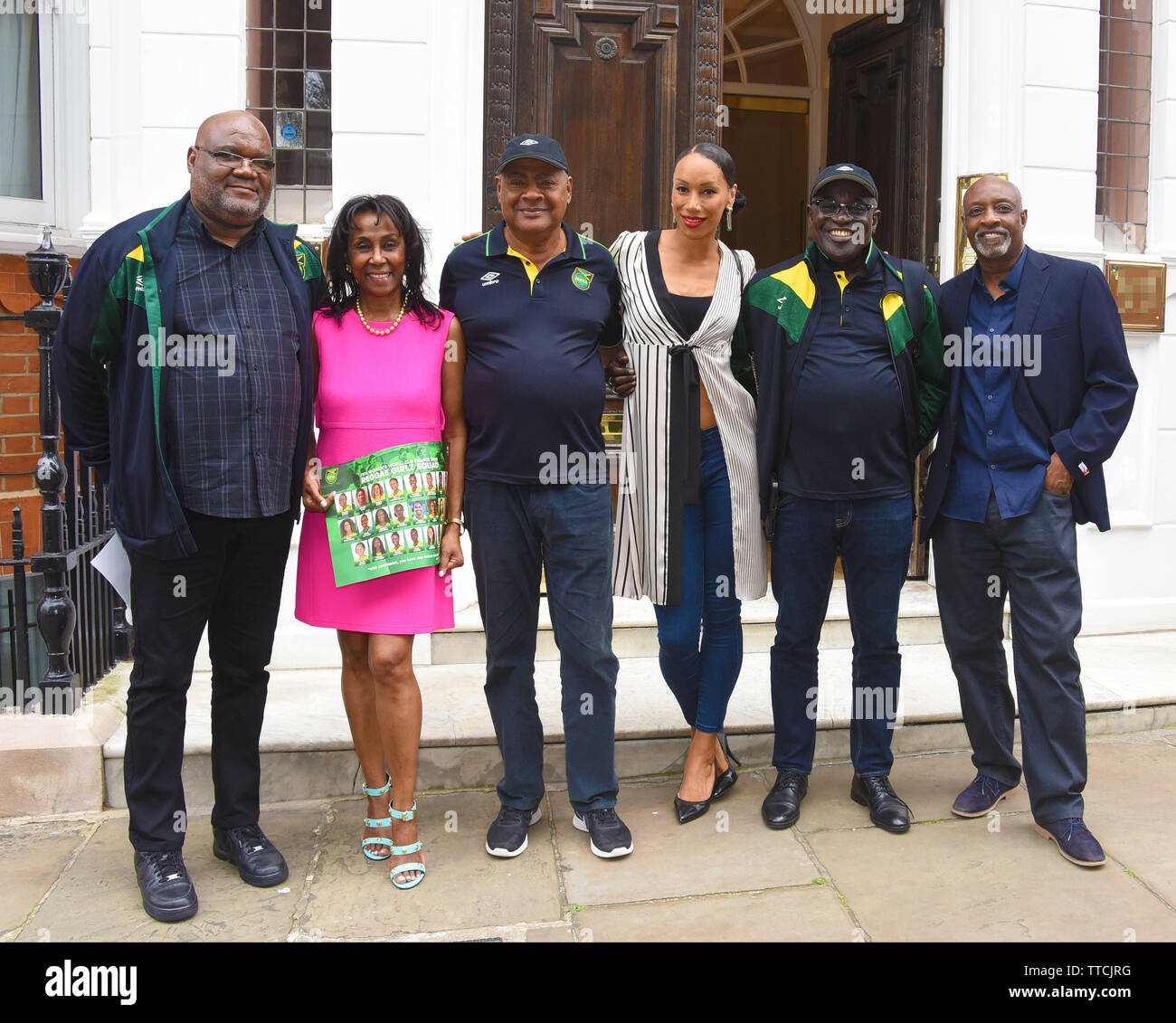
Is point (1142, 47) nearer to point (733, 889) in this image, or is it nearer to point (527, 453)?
point (527, 453)

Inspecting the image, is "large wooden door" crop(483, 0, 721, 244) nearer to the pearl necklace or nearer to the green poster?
the pearl necklace

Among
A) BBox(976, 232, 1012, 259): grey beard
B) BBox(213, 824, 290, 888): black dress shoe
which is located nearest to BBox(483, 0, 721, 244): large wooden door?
BBox(976, 232, 1012, 259): grey beard

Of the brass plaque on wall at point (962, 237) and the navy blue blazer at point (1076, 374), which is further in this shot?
the brass plaque on wall at point (962, 237)

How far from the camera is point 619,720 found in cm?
430

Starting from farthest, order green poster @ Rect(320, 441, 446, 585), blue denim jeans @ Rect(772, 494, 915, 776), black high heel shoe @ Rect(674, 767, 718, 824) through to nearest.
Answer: black high heel shoe @ Rect(674, 767, 718, 824) < blue denim jeans @ Rect(772, 494, 915, 776) < green poster @ Rect(320, 441, 446, 585)

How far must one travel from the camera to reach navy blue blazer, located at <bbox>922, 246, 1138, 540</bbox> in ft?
11.3

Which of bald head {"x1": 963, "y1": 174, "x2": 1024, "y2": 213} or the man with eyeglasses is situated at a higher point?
bald head {"x1": 963, "y1": 174, "x2": 1024, "y2": 213}

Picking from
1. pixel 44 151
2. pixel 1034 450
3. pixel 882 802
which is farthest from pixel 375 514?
pixel 44 151

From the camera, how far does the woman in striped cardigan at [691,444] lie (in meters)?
3.58

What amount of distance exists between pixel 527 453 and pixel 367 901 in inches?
55.0

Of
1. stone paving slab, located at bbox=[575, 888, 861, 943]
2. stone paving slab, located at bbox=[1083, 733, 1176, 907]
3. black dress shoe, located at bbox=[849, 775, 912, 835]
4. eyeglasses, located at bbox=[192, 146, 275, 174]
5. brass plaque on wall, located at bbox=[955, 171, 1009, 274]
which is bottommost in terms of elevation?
stone paving slab, located at bbox=[575, 888, 861, 943]

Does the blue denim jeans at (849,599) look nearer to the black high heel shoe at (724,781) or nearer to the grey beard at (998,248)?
the black high heel shoe at (724,781)

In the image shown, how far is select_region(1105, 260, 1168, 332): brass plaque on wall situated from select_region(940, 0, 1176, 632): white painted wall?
67mm

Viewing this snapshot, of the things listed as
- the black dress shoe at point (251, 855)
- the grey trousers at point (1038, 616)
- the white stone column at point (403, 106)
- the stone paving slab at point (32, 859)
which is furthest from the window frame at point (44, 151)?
the grey trousers at point (1038, 616)
